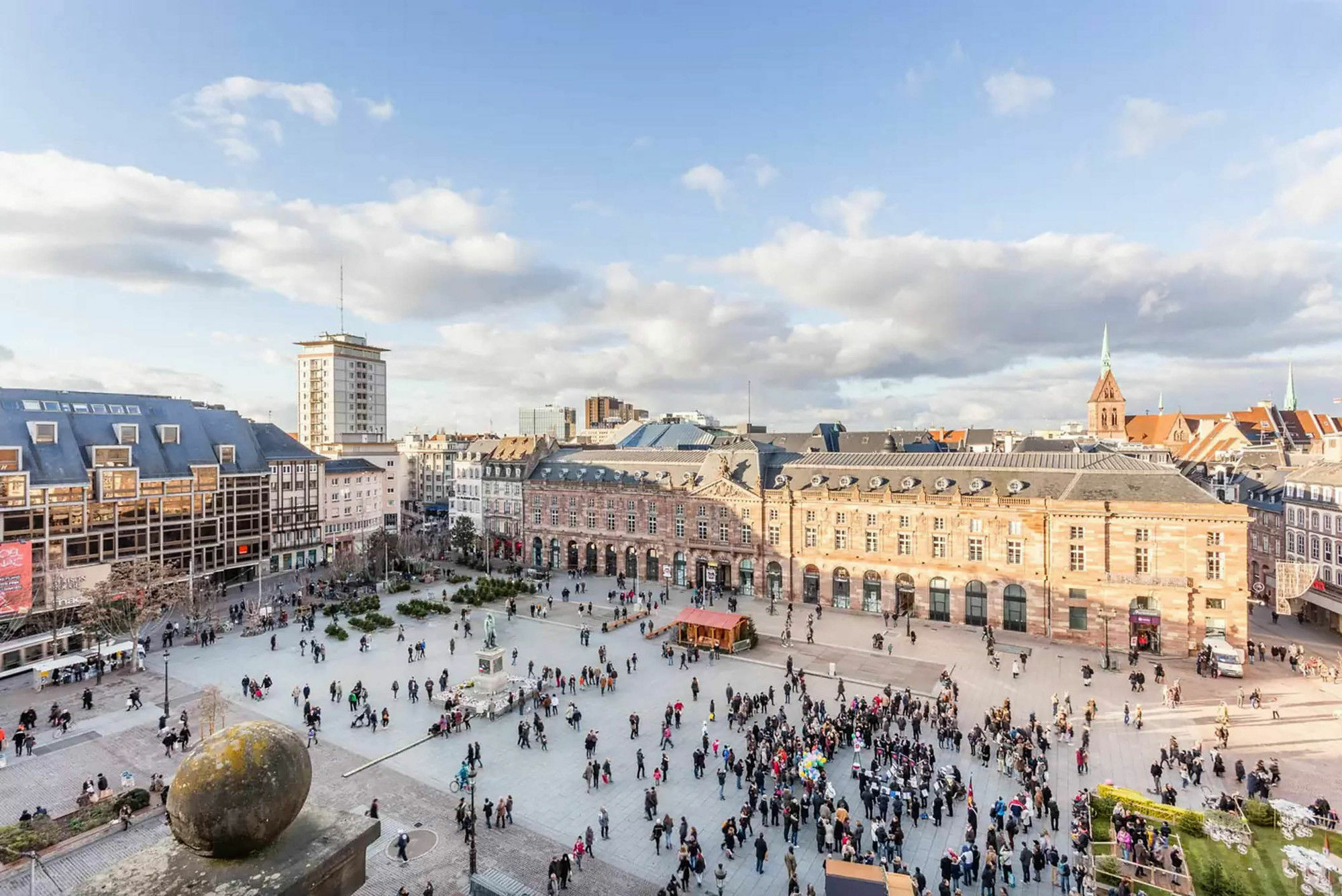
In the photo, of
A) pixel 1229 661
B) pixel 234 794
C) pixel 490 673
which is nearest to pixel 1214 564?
pixel 1229 661

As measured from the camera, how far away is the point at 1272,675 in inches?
1781

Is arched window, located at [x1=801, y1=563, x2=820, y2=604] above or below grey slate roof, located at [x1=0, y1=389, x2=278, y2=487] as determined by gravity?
below

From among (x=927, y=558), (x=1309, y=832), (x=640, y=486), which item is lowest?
(x=1309, y=832)

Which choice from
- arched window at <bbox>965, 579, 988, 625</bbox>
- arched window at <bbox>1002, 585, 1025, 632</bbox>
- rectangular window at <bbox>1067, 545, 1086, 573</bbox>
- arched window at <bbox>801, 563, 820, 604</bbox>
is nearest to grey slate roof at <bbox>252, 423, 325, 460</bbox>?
arched window at <bbox>801, 563, 820, 604</bbox>

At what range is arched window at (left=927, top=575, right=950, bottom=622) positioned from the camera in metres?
58.4

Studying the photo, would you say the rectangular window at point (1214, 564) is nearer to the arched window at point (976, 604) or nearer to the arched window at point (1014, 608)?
the arched window at point (1014, 608)

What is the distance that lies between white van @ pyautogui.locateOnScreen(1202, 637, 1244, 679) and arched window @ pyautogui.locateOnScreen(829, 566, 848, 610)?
26.2m

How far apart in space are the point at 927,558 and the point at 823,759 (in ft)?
104

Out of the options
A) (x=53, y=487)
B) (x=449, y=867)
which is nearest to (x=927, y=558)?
(x=449, y=867)

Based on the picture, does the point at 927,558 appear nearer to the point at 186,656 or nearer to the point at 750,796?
the point at 750,796

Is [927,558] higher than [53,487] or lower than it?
lower

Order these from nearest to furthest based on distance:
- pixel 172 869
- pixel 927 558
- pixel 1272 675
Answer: pixel 172 869
pixel 1272 675
pixel 927 558

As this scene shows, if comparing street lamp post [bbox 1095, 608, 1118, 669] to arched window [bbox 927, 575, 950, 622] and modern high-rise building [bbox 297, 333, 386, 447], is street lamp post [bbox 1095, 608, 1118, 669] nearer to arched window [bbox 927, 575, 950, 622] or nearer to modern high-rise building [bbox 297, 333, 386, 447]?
arched window [bbox 927, 575, 950, 622]

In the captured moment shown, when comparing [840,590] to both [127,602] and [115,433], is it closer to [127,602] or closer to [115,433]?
[127,602]
